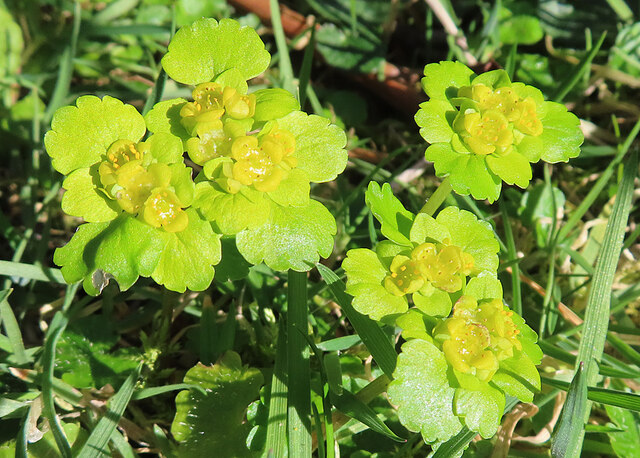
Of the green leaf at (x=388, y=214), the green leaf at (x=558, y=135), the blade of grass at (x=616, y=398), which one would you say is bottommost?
the blade of grass at (x=616, y=398)

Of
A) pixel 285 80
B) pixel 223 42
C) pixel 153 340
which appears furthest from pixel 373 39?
pixel 153 340

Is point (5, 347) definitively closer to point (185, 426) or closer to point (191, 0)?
point (185, 426)

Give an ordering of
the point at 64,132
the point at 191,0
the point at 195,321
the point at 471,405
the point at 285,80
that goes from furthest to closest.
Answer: the point at 191,0 → the point at 285,80 → the point at 195,321 → the point at 64,132 → the point at 471,405

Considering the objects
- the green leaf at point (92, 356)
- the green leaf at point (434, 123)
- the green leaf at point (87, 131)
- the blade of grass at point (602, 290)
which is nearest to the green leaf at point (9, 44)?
the green leaf at point (92, 356)

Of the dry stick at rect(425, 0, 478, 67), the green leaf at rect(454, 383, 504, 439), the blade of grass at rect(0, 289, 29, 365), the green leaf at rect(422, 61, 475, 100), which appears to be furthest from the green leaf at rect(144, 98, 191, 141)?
the dry stick at rect(425, 0, 478, 67)

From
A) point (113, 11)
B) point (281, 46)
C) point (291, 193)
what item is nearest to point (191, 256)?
point (291, 193)

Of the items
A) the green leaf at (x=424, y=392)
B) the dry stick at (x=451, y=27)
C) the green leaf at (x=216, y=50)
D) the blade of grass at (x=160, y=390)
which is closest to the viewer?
the green leaf at (x=424, y=392)

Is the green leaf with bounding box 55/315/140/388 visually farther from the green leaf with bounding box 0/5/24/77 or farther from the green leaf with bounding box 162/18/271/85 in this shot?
the green leaf with bounding box 0/5/24/77

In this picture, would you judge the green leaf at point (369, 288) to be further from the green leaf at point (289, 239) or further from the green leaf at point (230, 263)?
the green leaf at point (230, 263)
